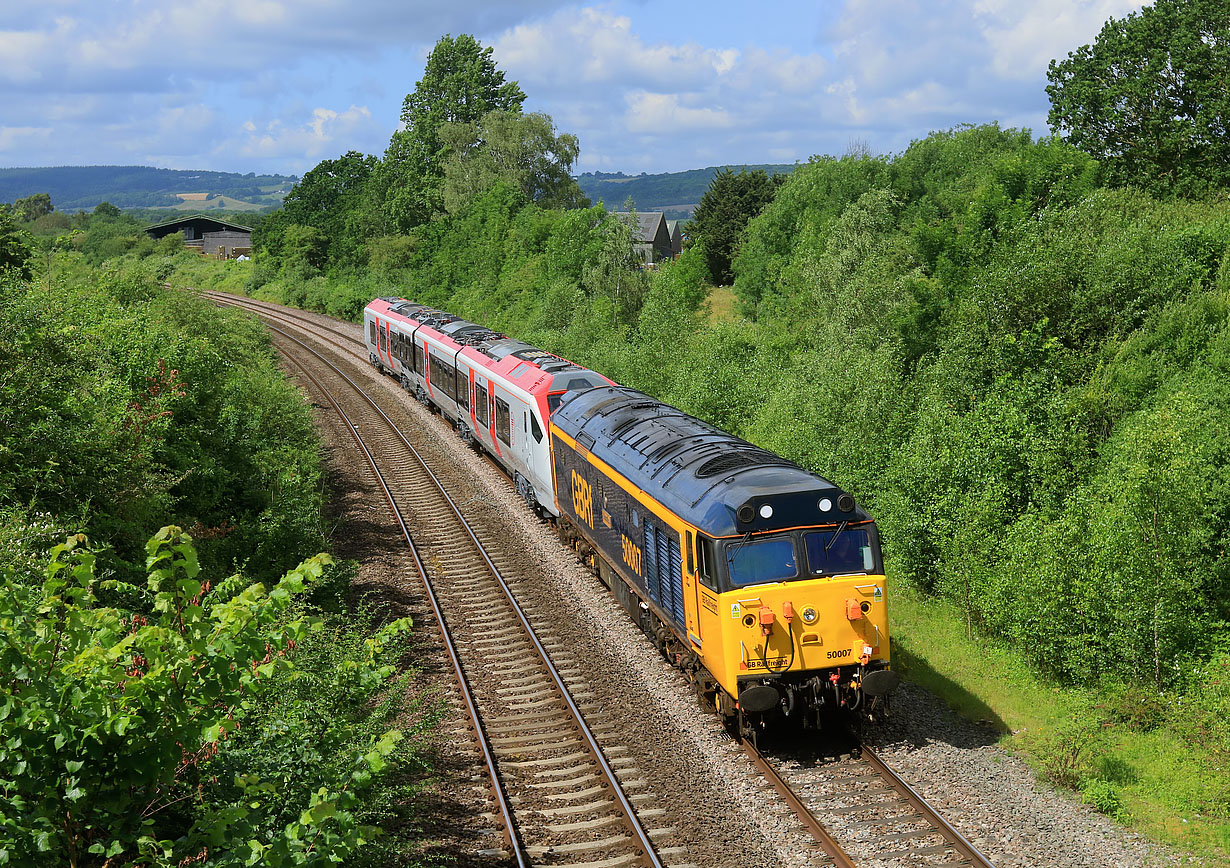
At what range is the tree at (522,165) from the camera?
6800cm

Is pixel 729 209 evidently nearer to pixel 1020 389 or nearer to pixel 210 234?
pixel 210 234

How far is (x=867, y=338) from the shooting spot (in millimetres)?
29141

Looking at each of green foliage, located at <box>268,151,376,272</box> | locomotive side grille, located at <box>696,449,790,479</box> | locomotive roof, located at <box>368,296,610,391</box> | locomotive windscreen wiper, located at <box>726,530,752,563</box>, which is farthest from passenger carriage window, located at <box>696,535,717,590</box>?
green foliage, located at <box>268,151,376,272</box>

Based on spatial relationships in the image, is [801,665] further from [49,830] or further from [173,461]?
[173,461]

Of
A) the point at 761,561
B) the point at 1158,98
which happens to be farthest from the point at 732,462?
the point at 1158,98

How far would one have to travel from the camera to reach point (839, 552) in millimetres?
13070

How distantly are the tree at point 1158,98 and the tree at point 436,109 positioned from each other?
52.2 metres

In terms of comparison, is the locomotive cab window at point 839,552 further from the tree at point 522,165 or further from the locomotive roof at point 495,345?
the tree at point 522,165

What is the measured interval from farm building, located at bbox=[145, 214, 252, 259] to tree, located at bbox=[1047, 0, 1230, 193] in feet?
283

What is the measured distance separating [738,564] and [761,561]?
0.33 meters

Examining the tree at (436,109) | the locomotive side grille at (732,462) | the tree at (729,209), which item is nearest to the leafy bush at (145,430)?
the locomotive side grille at (732,462)

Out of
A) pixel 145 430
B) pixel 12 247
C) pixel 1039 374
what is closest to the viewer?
pixel 145 430

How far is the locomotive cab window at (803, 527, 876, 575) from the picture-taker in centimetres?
1298

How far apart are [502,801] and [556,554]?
10.4m
